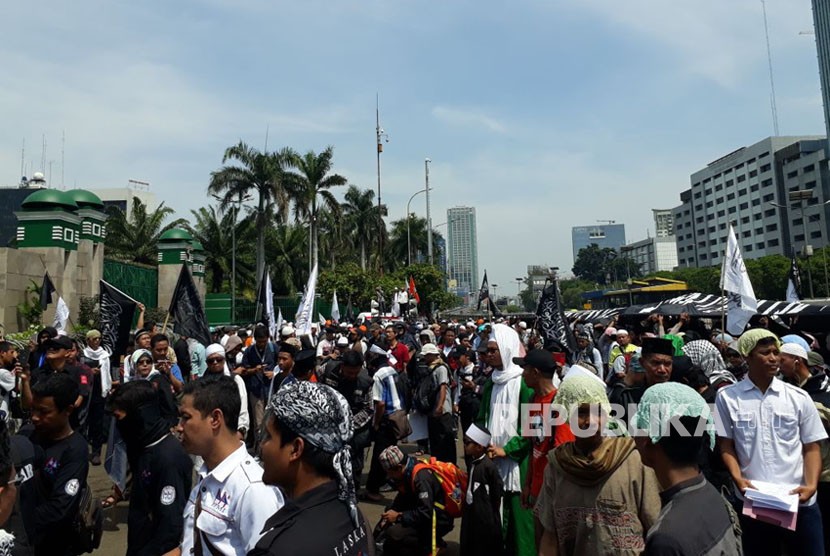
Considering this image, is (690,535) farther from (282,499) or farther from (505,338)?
(505,338)

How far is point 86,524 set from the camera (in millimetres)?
3277

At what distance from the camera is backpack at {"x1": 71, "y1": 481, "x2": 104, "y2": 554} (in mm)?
3225

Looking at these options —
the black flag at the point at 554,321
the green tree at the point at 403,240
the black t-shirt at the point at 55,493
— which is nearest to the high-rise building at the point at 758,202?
the green tree at the point at 403,240

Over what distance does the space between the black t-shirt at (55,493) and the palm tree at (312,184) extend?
116 feet

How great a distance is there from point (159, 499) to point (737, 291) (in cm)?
908

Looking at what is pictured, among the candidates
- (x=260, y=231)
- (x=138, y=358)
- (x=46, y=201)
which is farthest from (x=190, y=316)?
(x=260, y=231)

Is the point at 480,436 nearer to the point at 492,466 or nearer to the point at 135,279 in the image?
the point at 492,466

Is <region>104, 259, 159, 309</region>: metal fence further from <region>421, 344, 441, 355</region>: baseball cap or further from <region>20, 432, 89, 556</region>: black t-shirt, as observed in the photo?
<region>20, 432, 89, 556</region>: black t-shirt

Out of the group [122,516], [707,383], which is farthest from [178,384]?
[707,383]

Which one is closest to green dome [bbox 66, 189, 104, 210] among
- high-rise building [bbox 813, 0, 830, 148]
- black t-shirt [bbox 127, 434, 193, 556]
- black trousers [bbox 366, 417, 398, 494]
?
black trousers [bbox 366, 417, 398, 494]

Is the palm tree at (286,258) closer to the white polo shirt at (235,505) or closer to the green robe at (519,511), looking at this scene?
the green robe at (519,511)

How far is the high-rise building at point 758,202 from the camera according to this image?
90.4m

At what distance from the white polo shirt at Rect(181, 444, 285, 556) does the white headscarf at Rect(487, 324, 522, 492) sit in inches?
94.3

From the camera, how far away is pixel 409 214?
6053cm
